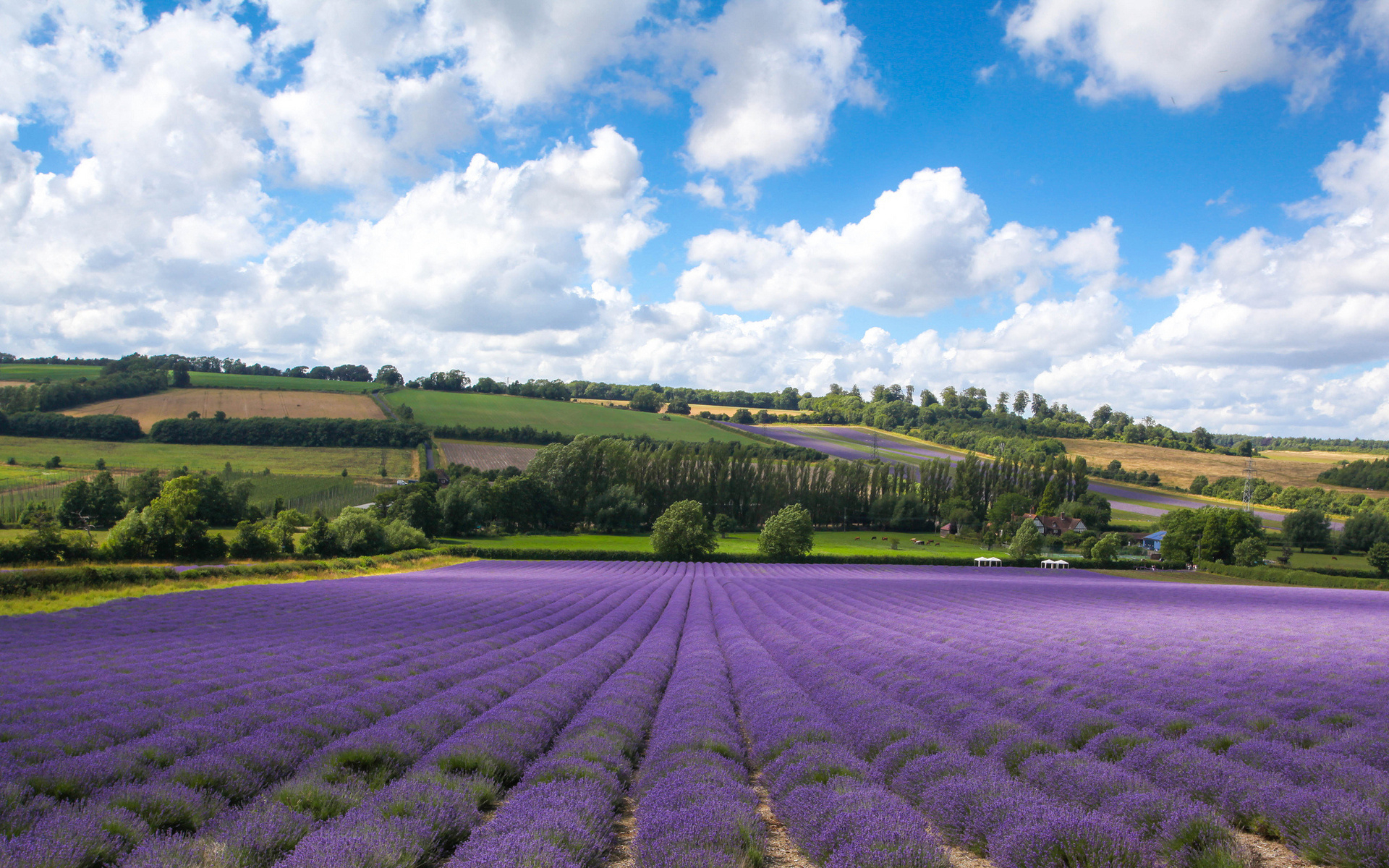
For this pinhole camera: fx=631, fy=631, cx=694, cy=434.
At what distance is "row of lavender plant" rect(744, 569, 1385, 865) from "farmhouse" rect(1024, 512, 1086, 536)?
9608 centimetres

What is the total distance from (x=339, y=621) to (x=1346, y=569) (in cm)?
8115

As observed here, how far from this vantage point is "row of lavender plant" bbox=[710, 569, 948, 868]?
4.34m

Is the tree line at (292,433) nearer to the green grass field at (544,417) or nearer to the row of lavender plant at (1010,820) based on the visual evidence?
the green grass field at (544,417)

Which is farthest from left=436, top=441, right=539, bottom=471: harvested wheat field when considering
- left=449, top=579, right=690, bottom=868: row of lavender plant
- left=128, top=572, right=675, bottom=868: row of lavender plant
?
left=128, top=572, right=675, bottom=868: row of lavender plant

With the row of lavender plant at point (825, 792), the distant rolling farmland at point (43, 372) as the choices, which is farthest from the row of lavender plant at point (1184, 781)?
the distant rolling farmland at point (43, 372)

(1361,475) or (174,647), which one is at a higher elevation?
(1361,475)

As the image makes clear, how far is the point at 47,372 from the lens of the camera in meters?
106

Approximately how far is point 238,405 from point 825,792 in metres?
115

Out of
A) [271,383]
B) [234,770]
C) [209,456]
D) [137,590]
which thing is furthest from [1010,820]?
[271,383]

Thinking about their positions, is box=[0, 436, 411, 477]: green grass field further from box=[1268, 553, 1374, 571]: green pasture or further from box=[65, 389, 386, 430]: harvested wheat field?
box=[1268, 553, 1374, 571]: green pasture

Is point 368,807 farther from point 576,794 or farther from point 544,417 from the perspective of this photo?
point 544,417

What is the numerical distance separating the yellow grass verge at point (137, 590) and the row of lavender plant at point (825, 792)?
27354mm

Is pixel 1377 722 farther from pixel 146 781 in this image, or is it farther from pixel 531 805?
pixel 146 781

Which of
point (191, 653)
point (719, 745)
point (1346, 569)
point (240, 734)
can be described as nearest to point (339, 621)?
point (191, 653)
